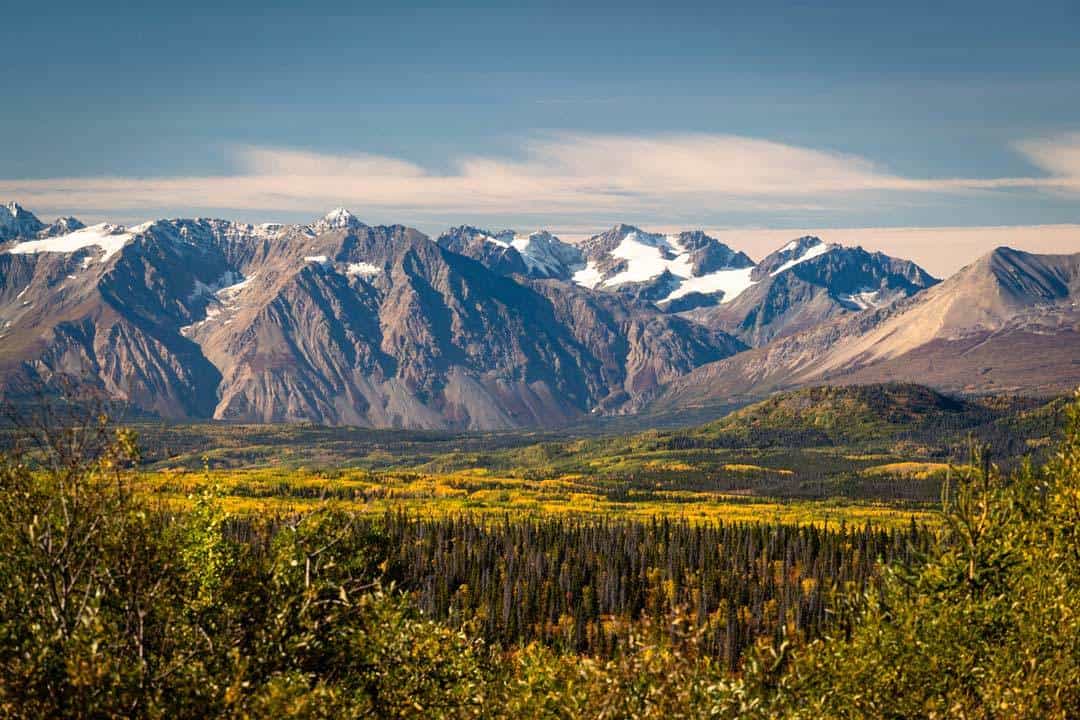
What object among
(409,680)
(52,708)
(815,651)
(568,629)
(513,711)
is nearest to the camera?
(52,708)

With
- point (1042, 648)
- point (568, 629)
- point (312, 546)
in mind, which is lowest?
point (568, 629)

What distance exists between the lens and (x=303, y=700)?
25875 mm

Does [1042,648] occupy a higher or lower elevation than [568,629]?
higher

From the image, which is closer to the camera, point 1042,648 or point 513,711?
point 513,711

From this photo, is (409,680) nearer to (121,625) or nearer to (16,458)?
(121,625)

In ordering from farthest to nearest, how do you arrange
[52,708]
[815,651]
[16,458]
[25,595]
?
[815,651], [16,458], [25,595], [52,708]

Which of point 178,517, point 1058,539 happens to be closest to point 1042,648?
point 1058,539

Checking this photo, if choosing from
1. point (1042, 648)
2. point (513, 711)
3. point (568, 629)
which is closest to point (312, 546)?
point (513, 711)

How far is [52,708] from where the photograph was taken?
83.8 feet

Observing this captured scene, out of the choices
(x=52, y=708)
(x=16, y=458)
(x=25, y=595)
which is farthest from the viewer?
(x=16, y=458)

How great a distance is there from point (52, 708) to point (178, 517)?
1233 centimetres

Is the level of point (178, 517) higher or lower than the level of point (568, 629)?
higher

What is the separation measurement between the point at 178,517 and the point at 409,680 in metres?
10.6

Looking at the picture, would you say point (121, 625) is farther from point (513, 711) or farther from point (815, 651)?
point (815, 651)
